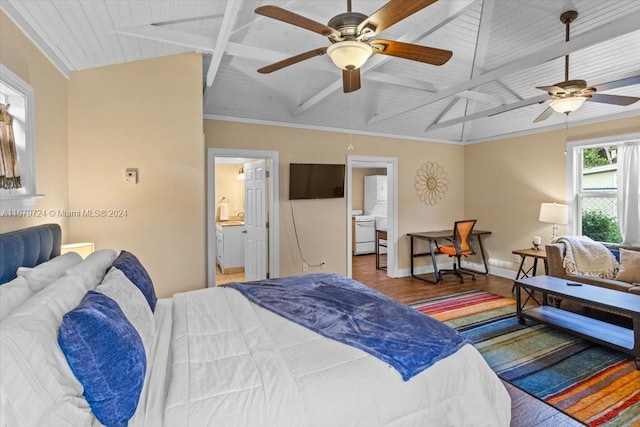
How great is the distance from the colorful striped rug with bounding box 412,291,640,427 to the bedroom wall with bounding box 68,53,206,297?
2.73m

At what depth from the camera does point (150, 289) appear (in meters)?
1.98

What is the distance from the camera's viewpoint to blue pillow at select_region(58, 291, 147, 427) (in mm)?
1053

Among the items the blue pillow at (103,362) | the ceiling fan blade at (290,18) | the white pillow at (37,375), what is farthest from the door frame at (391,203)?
the white pillow at (37,375)

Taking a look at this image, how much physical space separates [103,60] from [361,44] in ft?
7.03

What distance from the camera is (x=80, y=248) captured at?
2.46 metres

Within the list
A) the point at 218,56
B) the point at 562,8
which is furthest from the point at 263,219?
the point at 562,8

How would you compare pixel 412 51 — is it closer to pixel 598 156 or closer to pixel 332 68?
pixel 332 68

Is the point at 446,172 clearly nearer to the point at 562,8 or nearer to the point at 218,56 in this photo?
the point at 562,8

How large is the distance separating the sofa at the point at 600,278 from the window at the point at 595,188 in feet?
1.56

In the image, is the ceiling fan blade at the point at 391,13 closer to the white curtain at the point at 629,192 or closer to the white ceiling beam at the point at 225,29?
the white ceiling beam at the point at 225,29

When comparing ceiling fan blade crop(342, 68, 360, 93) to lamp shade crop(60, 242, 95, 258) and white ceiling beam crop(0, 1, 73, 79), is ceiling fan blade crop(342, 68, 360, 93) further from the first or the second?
lamp shade crop(60, 242, 95, 258)

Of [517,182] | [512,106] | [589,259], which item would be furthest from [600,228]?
[512,106]

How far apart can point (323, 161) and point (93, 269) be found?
3.39 meters

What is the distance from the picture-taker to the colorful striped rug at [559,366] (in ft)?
6.72
